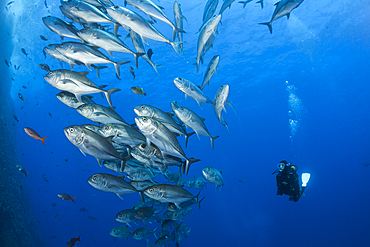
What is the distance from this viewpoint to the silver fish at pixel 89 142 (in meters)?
2.41

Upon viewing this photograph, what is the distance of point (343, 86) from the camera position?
35.7m

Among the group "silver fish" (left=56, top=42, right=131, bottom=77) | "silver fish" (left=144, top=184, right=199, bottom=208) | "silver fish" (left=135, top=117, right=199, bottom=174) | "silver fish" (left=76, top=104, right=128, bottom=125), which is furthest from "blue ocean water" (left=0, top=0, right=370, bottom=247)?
"silver fish" (left=135, top=117, right=199, bottom=174)

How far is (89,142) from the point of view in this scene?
8.16 feet

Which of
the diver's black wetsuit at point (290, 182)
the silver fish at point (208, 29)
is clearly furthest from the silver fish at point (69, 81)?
the diver's black wetsuit at point (290, 182)

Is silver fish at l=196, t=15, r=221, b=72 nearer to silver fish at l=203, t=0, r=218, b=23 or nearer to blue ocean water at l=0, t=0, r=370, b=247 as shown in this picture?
silver fish at l=203, t=0, r=218, b=23

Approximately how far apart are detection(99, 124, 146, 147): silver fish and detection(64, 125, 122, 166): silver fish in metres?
0.26

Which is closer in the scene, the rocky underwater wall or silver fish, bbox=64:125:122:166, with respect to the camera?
silver fish, bbox=64:125:122:166

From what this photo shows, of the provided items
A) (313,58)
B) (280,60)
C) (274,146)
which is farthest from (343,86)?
(274,146)

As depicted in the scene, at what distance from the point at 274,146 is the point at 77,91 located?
72425mm

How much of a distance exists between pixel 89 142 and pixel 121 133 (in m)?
0.50

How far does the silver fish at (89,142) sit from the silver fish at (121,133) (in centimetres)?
26

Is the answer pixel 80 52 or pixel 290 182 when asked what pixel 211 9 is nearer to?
pixel 80 52

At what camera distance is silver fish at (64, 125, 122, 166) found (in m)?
2.41

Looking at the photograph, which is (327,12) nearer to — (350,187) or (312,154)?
(312,154)
